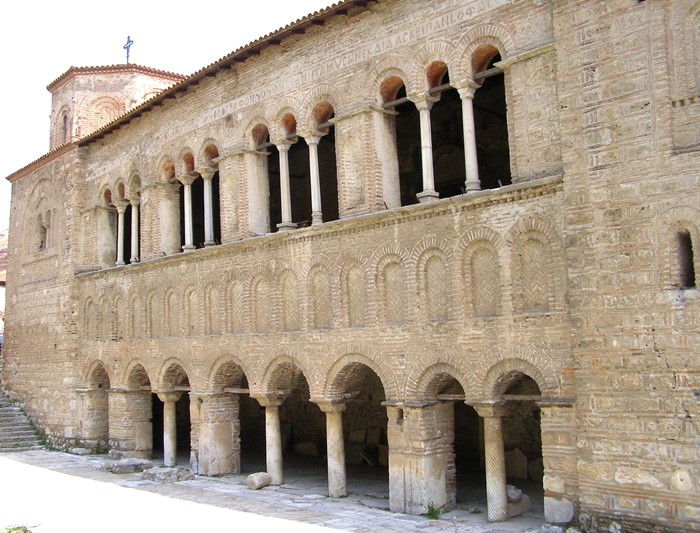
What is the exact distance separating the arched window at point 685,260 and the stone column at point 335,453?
646 centimetres

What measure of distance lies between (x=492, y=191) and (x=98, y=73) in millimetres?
18948

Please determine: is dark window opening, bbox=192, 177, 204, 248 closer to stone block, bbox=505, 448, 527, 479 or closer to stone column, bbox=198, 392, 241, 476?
stone column, bbox=198, 392, 241, 476

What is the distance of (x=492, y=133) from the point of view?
16.4 metres

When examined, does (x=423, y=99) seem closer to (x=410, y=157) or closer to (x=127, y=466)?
(x=410, y=157)

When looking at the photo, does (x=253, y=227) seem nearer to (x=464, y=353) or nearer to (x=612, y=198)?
(x=464, y=353)

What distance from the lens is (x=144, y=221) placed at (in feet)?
61.9

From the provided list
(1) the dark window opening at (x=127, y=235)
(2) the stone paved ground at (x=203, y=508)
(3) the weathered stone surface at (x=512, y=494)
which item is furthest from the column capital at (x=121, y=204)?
(3) the weathered stone surface at (x=512, y=494)

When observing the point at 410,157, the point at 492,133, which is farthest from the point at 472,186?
the point at 410,157

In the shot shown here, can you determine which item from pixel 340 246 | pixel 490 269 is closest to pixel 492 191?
pixel 490 269

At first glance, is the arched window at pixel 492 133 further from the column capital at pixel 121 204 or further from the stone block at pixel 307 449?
the column capital at pixel 121 204

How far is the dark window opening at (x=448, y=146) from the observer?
16734mm

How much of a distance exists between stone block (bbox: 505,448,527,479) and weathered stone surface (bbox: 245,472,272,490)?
Result: 468cm

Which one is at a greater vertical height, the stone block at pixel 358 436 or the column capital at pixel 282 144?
the column capital at pixel 282 144

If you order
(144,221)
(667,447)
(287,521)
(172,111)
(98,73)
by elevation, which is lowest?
(287,521)
